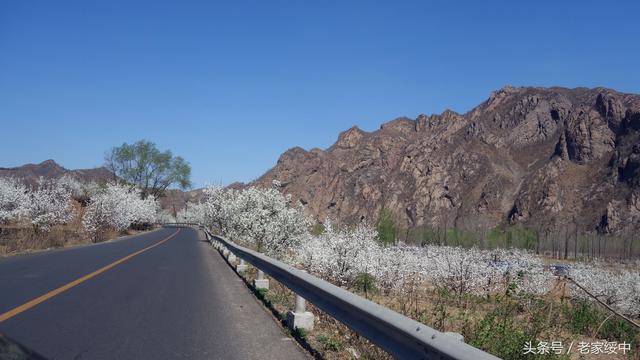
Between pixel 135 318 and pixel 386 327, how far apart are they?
465 centimetres

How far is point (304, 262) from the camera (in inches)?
728

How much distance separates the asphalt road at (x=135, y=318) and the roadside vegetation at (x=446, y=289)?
0.70 metres

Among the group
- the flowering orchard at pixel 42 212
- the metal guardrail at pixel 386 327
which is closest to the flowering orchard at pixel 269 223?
the flowering orchard at pixel 42 212

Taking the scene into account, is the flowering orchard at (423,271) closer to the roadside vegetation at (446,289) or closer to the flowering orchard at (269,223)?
the roadside vegetation at (446,289)

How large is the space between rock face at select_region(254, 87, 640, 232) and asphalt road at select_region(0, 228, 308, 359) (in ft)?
334

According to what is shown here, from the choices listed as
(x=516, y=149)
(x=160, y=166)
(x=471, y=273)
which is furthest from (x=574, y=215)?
(x=471, y=273)

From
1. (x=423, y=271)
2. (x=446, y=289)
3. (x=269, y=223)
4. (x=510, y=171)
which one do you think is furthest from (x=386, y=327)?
(x=510, y=171)

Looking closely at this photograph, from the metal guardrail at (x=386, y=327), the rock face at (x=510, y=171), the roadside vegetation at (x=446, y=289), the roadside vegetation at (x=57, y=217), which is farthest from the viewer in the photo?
the rock face at (x=510, y=171)

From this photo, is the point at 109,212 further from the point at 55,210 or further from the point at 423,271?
the point at 423,271

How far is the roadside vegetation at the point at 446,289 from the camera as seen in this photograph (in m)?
6.85

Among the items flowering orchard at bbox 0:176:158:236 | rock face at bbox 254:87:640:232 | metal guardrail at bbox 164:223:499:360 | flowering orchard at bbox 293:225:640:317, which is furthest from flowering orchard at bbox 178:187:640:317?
rock face at bbox 254:87:640:232

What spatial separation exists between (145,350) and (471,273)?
14709 mm

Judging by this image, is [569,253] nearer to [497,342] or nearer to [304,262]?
[304,262]

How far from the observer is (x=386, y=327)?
4.64 meters
